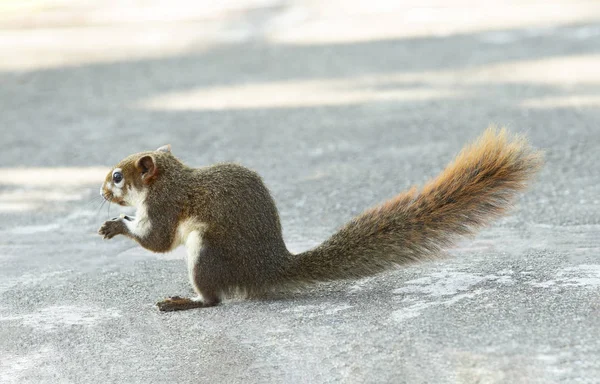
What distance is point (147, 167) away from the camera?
3926 millimetres

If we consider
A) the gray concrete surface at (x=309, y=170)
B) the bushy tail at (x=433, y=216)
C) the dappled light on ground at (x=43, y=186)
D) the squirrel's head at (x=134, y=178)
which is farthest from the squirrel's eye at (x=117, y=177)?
the dappled light on ground at (x=43, y=186)

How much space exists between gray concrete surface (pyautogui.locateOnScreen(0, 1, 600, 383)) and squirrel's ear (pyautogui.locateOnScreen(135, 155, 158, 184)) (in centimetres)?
47

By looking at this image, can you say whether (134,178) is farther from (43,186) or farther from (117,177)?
(43,186)

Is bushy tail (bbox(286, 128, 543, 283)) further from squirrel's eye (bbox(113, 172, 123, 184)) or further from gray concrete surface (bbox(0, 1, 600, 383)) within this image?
squirrel's eye (bbox(113, 172, 123, 184))

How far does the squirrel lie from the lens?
11.8ft

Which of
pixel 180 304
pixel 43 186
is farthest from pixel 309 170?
pixel 180 304

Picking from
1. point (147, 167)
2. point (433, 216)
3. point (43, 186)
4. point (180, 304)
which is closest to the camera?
point (433, 216)

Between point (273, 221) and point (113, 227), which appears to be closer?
point (273, 221)

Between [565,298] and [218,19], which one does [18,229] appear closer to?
[565,298]

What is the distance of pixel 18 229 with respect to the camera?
512 centimetres

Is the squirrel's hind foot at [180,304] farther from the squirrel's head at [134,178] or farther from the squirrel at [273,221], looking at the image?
the squirrel's head at [134,178]

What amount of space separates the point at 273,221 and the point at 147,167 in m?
0.52

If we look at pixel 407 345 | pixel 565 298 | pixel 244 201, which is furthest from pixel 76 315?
pixel 565 298

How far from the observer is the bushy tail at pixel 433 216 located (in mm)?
3584
